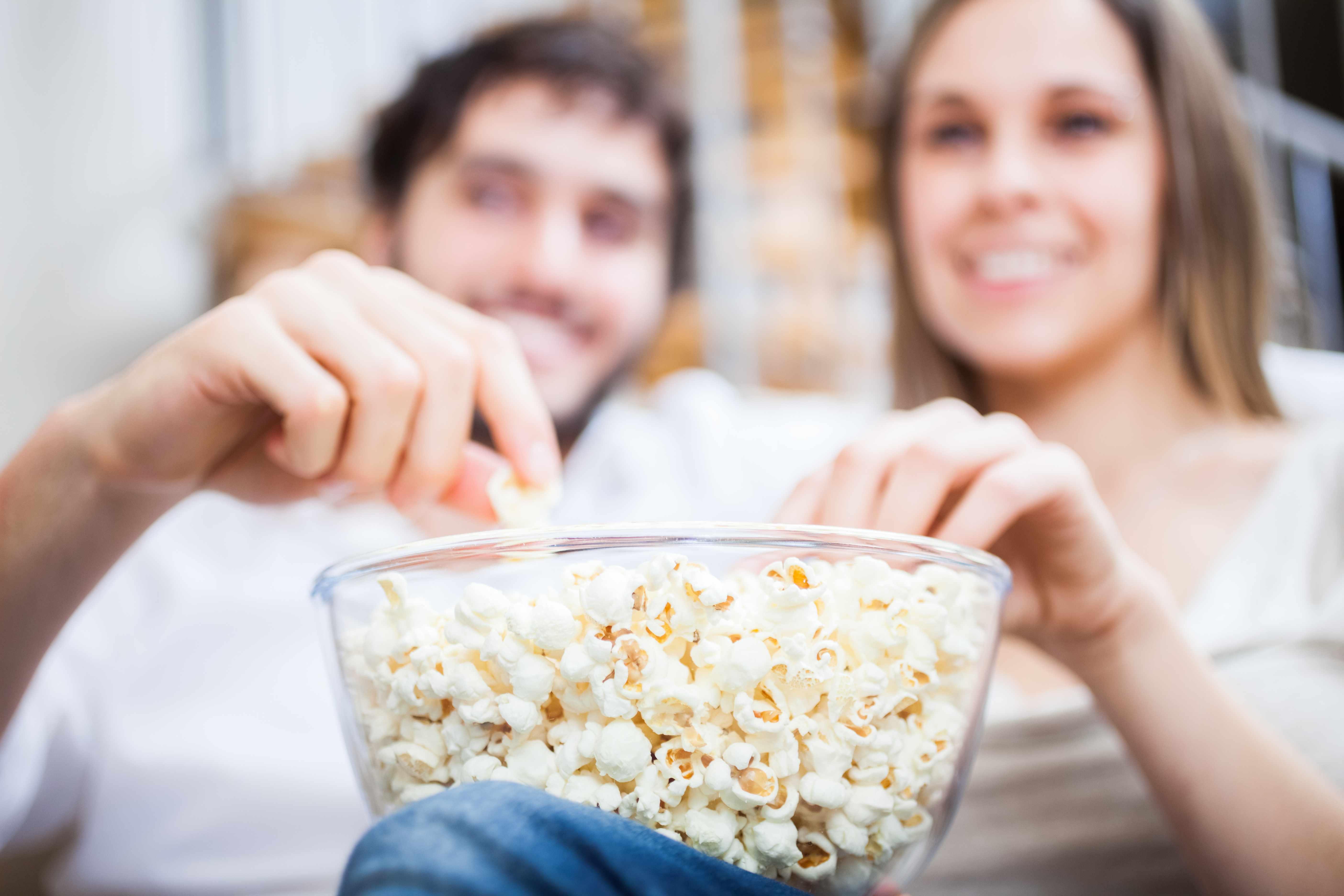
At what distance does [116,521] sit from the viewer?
1.84ft

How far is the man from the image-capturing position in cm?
53

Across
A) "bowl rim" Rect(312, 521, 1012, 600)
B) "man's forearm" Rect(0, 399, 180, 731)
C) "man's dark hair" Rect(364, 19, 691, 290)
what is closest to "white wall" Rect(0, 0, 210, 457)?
"man's dark hair" Rect(364, 19, 691, 290)

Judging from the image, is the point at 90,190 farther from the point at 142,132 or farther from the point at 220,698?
the point at 220,698

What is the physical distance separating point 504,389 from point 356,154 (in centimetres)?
210

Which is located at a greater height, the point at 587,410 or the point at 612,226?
the point at 612,226

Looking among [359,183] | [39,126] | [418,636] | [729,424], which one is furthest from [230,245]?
[418,636]

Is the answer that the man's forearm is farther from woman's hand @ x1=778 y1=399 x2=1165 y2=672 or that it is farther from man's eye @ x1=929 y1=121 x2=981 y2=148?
man's eye @ x1=929 y1=121 x2=981 y2=148

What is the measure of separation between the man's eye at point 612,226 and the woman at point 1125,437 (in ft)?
1.29

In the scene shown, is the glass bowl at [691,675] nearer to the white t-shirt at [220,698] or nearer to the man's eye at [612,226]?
the white t-shirt at [220,698]

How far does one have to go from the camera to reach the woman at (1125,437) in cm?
55

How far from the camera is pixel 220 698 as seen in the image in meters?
0.98

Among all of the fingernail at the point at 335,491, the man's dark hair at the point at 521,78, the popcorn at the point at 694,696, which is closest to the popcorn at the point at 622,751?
the popcorn at the point at 694,696

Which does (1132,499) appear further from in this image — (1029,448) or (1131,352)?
(1029,448)

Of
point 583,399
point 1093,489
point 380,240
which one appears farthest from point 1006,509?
point 380,240
